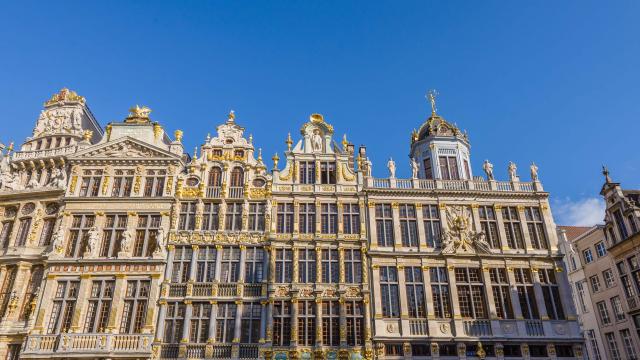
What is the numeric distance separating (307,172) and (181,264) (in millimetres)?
10790

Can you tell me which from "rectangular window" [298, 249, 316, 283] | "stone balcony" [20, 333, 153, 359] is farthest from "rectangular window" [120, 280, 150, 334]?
"rectangular window" [298, 249, 316, 283]

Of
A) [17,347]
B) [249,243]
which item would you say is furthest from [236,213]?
[17,347]

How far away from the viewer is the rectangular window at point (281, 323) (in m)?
26.2

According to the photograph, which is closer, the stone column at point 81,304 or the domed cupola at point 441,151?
the stone column at point 81,304

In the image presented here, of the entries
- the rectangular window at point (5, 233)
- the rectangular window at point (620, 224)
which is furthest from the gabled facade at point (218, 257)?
the rectangular window at point (620, 224)

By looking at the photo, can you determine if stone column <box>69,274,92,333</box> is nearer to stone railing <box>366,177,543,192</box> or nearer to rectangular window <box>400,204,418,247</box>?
stone railing <box>366,177,543,192</box>

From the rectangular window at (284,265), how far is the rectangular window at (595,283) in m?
27.0

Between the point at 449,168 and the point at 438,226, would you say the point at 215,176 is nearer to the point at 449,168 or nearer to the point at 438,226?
the point at 438,226

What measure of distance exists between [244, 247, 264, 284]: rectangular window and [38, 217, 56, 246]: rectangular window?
14.0 metres

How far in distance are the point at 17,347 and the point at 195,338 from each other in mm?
11017

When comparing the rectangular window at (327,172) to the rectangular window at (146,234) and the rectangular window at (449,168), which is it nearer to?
the rectangular window at (449,168)

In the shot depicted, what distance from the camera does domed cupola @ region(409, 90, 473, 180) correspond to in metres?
33.2

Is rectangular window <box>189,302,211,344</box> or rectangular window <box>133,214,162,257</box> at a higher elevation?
rectangular window <box>133,214,162,257</box>

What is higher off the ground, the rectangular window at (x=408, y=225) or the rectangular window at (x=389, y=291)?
the rectangular window at (x=408, y=225)
